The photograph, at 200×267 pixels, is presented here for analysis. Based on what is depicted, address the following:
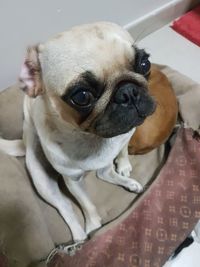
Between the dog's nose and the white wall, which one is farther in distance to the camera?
the white wall

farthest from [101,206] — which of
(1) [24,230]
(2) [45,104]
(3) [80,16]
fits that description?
(3) [80,16]

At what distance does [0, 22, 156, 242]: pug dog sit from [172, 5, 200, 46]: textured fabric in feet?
3.64

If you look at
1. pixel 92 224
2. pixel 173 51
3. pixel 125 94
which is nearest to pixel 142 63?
pixel 125 94

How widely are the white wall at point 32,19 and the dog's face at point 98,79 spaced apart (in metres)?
0.56

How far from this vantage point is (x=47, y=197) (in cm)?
137

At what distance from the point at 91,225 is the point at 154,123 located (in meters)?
0.41

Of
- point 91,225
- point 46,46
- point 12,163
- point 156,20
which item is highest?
point 46,46

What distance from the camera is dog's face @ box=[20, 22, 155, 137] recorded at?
0.95 meters

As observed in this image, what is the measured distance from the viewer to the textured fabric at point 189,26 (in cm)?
212

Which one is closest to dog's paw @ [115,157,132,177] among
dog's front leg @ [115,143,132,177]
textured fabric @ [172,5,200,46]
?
dog's front leg @ [115,143,132,177]

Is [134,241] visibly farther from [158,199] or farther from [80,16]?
[80,16]

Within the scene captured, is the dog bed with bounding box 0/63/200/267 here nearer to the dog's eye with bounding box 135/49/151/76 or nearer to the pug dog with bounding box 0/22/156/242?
the pug dog with bounding box 0/22/156/242

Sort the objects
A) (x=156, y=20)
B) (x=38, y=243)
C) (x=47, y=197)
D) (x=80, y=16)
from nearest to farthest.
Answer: (x=38, y=243) < (x=47, y=197) < (x=80, y=16) < (x=156, y=20)

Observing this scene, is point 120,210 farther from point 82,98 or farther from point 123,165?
point 82,98
